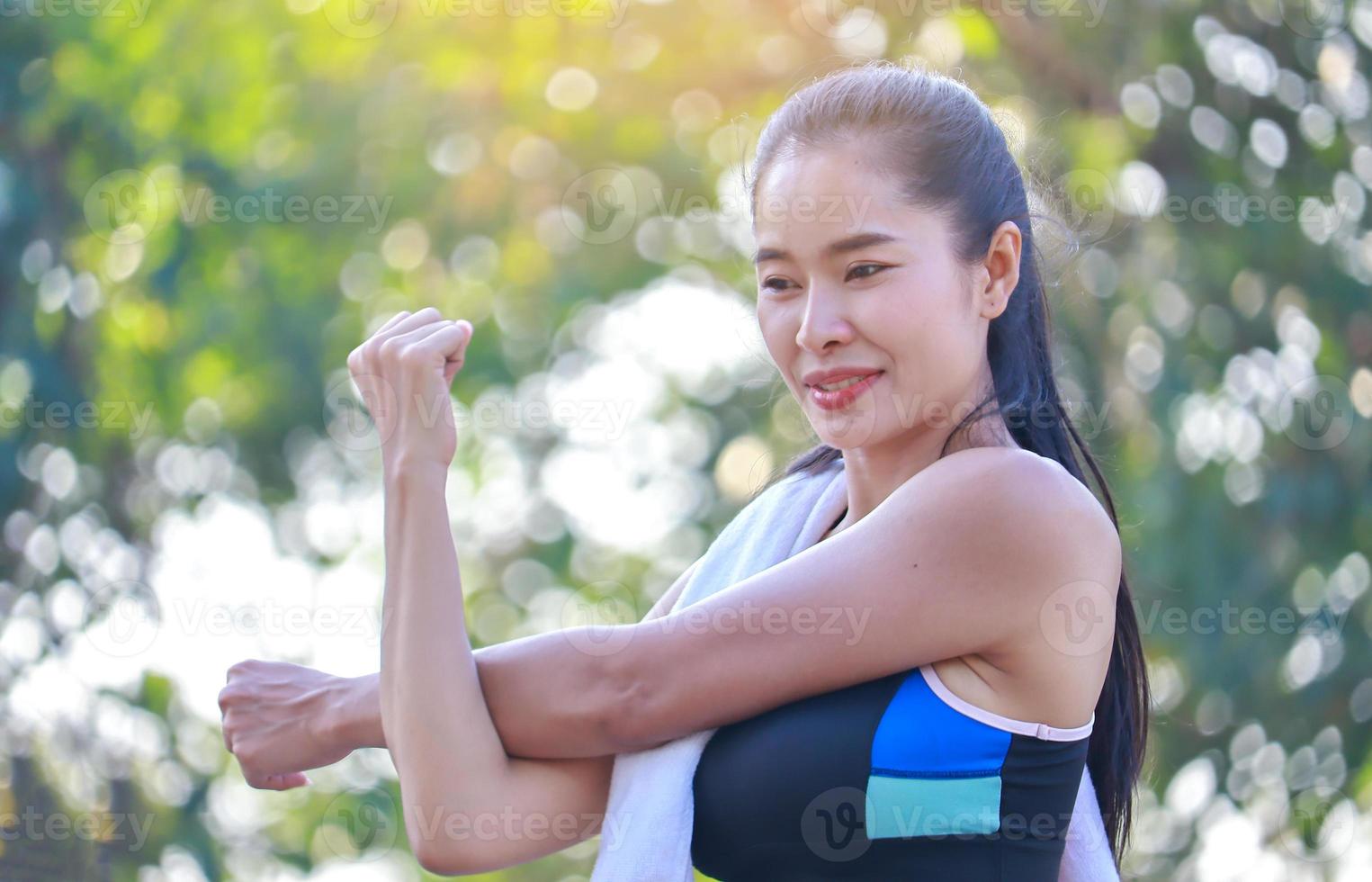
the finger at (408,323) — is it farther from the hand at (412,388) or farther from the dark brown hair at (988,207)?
the dark brown hair at (988,207)

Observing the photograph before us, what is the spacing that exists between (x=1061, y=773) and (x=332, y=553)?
447 cm

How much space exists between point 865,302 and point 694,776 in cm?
52

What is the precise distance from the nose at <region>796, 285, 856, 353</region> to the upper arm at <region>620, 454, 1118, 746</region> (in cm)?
18

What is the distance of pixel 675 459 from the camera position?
19.0 ft

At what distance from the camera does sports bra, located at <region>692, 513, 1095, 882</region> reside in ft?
4.91

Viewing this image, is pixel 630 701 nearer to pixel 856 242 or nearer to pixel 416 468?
pixel 416 468

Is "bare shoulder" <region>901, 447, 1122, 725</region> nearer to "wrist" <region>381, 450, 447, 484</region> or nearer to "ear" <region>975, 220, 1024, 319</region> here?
"ear" <region>975, 220, 1024, 319</region>

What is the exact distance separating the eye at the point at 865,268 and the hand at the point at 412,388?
42cm

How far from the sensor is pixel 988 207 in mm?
1731

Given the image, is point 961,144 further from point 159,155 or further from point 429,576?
point 159,155

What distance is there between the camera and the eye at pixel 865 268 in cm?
165

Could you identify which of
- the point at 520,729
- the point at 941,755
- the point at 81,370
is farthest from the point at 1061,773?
the point at 81,370

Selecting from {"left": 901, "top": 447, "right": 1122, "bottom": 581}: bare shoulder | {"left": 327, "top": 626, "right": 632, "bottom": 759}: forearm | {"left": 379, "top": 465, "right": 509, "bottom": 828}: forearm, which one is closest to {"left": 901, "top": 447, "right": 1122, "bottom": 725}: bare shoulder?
{"left": 901, "top": 447, "right": 1122, "bottom": 581}: bare shoulder

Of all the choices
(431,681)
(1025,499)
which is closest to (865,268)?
(1025,499)
